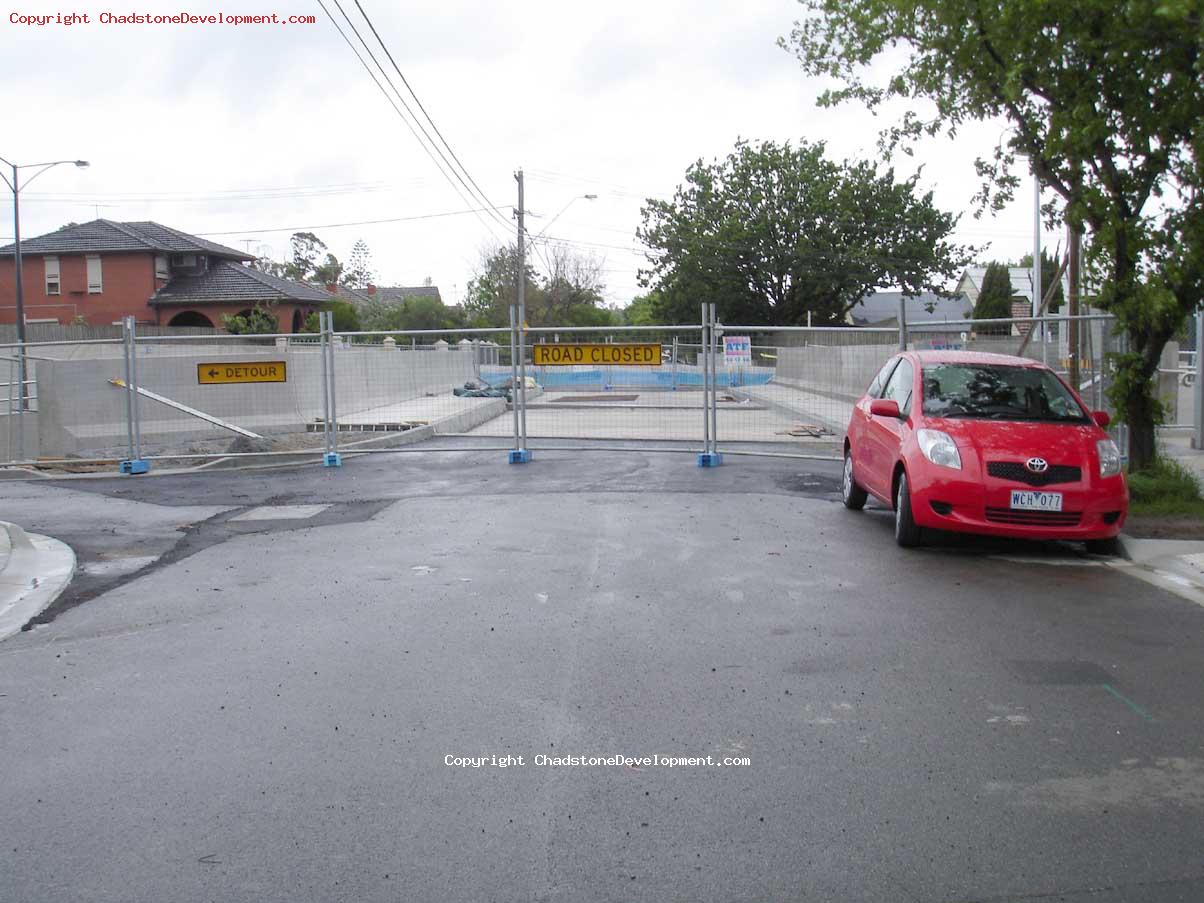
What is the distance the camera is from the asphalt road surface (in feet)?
12.6

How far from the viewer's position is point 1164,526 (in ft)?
33.0

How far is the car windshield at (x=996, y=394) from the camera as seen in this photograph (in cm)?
980

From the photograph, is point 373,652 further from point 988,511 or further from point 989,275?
point 989,275

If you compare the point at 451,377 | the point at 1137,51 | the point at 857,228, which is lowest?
the point at 451,377

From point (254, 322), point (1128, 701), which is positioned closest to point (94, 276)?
point (254, 322)

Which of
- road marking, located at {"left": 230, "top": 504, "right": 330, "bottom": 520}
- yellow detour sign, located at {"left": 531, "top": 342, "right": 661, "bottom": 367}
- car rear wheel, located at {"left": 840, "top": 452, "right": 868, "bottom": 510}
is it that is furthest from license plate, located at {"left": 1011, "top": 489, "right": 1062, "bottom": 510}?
yellow detour sign, located at {"left": 531, "top": 342, "right": 661, "bottom": 367}

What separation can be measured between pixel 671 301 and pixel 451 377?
38.1 metres

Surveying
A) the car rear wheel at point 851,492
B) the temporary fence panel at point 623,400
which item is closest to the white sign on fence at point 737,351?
the temporary fence panel at point 623,400

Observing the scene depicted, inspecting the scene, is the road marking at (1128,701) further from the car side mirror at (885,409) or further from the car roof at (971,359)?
the car roof at (971,359)

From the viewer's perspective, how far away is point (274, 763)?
188 inches

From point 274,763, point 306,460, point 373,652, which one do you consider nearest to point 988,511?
point 373,652

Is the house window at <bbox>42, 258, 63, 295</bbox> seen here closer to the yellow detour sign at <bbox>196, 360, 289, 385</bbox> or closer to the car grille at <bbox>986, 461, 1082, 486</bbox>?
the yellow detour sign at <bbox>196, 360, 289, 385</bbox>

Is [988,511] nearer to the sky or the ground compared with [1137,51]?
nearer to the ground

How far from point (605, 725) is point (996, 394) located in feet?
20.6
